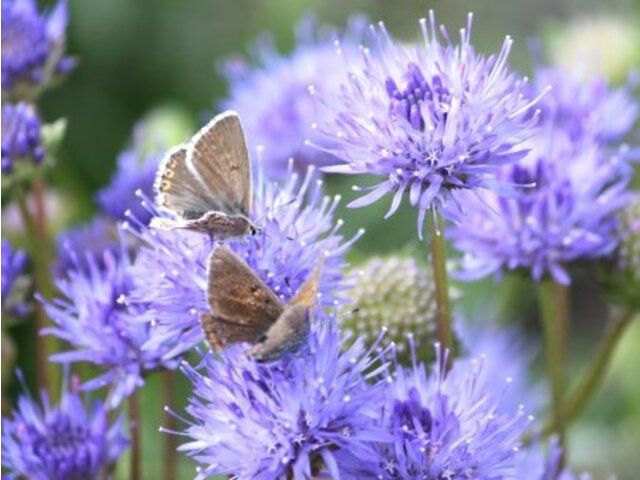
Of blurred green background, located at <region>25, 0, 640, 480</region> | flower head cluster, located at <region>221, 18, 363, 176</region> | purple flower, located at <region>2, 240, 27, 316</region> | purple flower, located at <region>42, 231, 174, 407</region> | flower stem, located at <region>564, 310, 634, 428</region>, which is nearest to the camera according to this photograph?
purple flower, located at <region>42, 231, 174, 407</region>

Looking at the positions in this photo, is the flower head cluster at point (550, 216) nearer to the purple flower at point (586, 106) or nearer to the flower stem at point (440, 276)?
the purple flower at point (586, 106)

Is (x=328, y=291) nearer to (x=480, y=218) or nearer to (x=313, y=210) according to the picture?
(x=313, y=210)

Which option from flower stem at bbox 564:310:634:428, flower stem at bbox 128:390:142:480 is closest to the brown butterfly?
flower stem at bbox 128:390:142:480

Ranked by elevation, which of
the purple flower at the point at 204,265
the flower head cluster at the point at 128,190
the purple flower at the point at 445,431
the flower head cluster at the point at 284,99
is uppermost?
the flower head cluster at the point at 284,99

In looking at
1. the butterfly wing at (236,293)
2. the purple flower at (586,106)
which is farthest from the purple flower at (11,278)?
the purple flower at (586,106)

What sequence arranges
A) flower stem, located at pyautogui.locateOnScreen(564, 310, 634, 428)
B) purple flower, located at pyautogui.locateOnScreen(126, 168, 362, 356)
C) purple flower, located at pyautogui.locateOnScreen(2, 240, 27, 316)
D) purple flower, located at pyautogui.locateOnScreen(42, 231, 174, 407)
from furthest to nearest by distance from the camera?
flower stem, located at pyautogui.locateOnScreen(564, 310, 634, 428)
purple flower, located at pyautogui.locateOnScreen(2, 240, 27, 316)
purple flower, located at pyautogui.locateOnScreen(42, 231, 174, 407)
purple flower, located at pyautogui.locateOnScreen(126, 168, 362, 356)

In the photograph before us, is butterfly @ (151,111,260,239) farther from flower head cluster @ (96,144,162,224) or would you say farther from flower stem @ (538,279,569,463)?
flower stem @ (538,279,569,463)

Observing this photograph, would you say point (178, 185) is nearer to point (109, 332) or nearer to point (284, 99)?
point (109, 332)
